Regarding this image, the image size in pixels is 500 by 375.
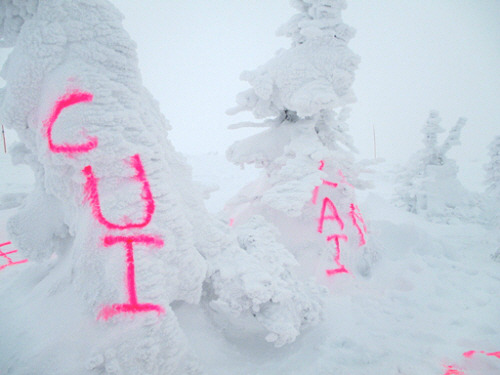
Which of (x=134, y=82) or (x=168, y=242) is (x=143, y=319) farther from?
(x=134, y=82)

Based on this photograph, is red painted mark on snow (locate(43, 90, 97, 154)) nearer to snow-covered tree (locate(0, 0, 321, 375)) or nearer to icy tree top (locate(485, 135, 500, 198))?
snow-covered tree (locate(0, 0, 321, 375))

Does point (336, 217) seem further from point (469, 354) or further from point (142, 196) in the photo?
point (142, 196)

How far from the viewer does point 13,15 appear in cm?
199

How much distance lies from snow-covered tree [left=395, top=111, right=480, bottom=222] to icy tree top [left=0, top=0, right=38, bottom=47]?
9.44m

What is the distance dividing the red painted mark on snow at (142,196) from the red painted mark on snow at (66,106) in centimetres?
15

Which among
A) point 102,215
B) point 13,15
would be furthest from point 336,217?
point 13,15

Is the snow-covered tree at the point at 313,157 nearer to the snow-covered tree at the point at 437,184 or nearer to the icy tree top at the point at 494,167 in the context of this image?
the snow-covered tree at the point at 437,184

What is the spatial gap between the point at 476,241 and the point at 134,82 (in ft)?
23.0

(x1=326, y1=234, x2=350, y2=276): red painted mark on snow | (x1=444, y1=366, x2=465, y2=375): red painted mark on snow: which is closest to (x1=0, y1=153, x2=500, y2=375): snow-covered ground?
(x1=444, y1=366, x2=465, y2=375): red painted mark on snow

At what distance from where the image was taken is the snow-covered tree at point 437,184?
795 centimetres

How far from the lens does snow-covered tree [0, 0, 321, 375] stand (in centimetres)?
177

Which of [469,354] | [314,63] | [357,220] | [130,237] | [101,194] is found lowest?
[469,354]

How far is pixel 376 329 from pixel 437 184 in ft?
24.3

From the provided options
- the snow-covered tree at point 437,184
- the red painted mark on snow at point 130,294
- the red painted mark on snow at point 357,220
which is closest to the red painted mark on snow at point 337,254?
the red painted mark on snow at point 357,220
